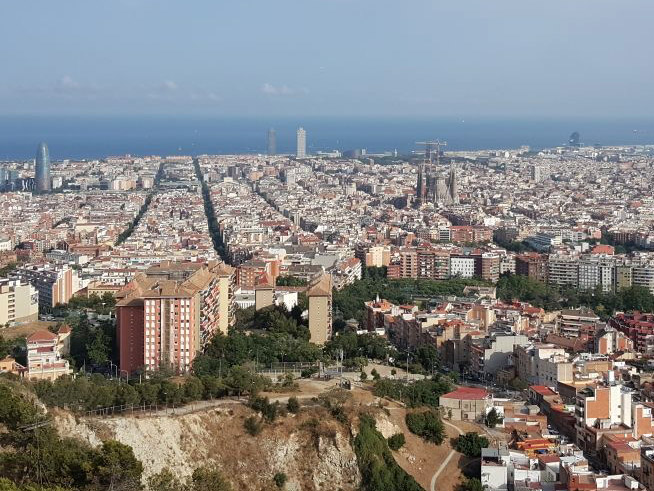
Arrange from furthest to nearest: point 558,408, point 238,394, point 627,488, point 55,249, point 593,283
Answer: point 55,249 < point 593,283 < point 558,408 < point 238,394 < point 627,488

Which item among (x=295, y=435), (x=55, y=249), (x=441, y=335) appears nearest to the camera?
(x=295, y=435)

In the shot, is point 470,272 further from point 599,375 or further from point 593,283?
point 599,375

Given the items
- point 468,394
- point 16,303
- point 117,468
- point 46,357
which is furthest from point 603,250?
point 117,468

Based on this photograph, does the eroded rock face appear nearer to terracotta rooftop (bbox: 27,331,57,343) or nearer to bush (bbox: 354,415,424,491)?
bush (bbox: 354,415,424,491)

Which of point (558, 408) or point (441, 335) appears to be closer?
point (558, 408)

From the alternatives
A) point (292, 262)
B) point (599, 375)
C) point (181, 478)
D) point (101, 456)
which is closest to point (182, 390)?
point (181, 478)

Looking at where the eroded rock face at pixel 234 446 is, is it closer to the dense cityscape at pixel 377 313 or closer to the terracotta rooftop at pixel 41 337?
the dense cityscape at pixel 377 313

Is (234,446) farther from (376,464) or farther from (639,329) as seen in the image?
(639,329)
